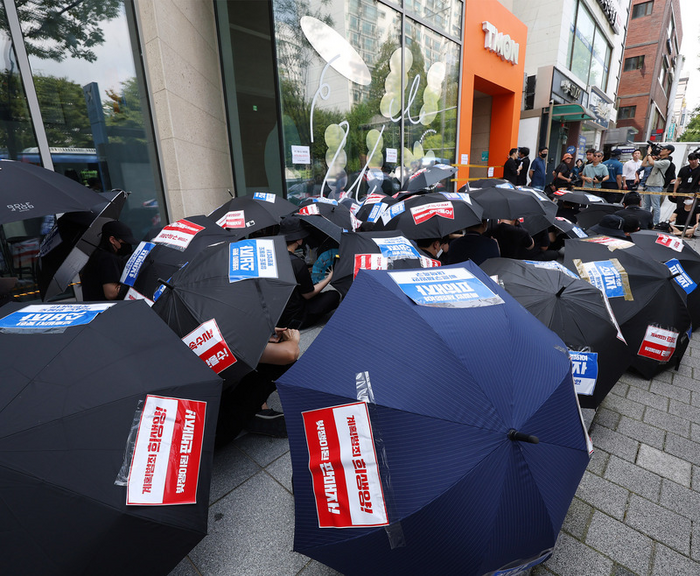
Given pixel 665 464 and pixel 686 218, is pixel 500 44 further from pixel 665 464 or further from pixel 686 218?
A: pixel 665 464

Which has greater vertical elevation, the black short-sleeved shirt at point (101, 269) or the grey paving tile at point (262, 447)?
the black short-sleeved shirt at point (101, 269)

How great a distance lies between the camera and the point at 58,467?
43.3 inches

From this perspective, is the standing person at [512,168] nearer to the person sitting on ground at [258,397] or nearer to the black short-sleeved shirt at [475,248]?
the black short-sleeved shirt at [475,248]

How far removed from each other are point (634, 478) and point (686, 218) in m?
10.4

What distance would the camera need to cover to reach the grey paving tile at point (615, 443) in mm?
2629

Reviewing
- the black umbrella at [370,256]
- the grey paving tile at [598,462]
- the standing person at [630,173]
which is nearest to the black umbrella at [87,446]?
the black umbrella at [370,256]

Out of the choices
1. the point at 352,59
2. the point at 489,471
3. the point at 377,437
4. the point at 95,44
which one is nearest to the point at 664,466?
the point at 489,471

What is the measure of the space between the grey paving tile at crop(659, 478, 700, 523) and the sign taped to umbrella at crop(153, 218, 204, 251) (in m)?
3.84

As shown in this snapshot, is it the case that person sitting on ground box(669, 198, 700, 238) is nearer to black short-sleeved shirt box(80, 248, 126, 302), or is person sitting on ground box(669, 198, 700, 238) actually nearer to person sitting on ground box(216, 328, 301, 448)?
person sitting on ground box(216, 328, 301, 448)

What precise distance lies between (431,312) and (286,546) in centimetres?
149

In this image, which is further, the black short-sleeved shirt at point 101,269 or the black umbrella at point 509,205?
the black umbrella at point 509,205

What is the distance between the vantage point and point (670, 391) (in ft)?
11.0

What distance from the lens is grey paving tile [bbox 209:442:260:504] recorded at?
238 cm

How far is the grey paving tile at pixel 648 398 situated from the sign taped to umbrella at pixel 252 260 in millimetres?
3185
